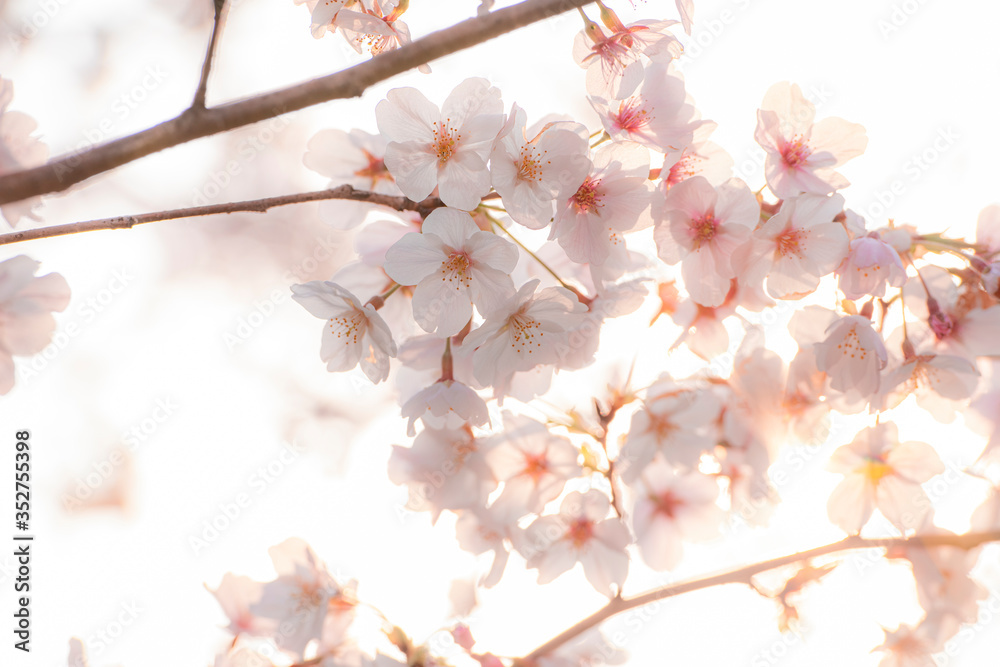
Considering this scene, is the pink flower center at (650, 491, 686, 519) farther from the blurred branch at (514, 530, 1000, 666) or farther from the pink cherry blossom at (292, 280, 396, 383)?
the pink cherry blossom at (292, 280, 396, 383)

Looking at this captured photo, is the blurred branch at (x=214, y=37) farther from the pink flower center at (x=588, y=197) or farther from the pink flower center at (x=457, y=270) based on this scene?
the pink flower center at (x=588, y=197)

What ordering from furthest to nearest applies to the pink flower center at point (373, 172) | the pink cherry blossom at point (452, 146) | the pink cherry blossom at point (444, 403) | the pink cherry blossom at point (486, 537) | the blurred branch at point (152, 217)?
the pink cherry blossom at point (486, 537) → the pink flower center at point (373, 172) → the pink cherry blossom at point (444, 403) → the pink cherry blossom at point (452, 146) → the blurred branch at point (152, 217)

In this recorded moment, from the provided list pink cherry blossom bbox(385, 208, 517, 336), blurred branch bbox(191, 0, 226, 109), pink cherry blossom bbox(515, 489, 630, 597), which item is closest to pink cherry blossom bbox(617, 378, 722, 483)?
pink cherry blossom bbox(515, 489, 630, 597)

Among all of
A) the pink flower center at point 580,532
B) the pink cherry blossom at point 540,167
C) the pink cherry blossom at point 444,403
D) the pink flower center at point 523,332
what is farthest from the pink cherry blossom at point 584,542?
the pink cherry blossom at point 540,167

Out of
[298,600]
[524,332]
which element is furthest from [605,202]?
[298,600]

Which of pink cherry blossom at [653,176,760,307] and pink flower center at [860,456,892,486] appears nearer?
pink cherry blossom at [653,176,760,307]

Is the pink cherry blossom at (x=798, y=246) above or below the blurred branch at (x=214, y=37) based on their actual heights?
below
